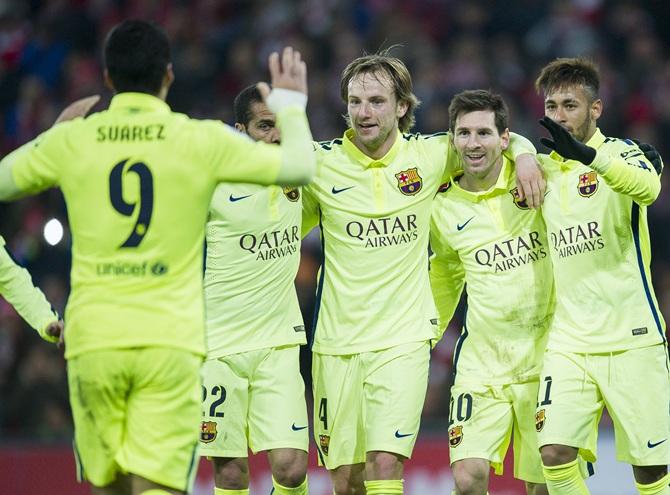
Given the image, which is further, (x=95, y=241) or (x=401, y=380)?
(x=401, y=380)

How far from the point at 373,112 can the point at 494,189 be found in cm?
89

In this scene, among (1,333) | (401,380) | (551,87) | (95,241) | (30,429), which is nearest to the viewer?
(95,241)

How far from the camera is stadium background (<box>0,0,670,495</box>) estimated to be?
12344 mm

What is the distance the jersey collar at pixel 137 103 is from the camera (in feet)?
17.0

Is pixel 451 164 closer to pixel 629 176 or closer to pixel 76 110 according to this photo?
pixel 629 176

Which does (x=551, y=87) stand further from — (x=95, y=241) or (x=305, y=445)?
(x=95, y=241)

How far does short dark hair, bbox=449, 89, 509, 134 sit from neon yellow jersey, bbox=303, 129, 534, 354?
22cm

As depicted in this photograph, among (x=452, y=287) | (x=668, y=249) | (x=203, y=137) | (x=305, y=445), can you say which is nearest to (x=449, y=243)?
(x=452, y=287)

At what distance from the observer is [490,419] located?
7168 millimetres

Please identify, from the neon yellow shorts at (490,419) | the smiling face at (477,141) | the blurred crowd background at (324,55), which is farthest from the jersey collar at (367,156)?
the blurred crowd background at (324,55)

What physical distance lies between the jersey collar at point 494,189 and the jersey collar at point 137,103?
2698 millimetres

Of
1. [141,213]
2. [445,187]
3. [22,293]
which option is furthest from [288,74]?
[22,293]

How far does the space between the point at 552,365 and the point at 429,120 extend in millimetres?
6619

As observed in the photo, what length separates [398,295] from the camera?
23.0 ft
